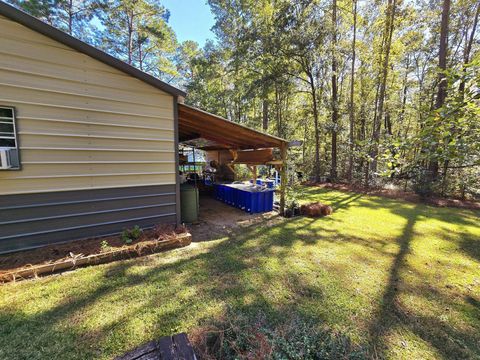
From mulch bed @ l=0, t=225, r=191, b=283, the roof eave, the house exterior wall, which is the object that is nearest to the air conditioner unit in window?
the house exterior wall

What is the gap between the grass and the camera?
6.72 feet

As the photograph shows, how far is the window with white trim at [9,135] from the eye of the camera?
3084 millimetres

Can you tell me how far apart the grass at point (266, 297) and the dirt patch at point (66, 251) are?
33 centimetres

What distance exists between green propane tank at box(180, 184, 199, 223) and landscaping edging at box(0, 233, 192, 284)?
1.27m

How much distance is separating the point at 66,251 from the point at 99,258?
0.58 meters

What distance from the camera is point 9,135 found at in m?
3.15

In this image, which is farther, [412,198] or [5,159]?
[412,198]

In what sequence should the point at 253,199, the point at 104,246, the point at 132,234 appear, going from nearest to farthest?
the point at 104,246
the point at 132,234
the point at 253,199

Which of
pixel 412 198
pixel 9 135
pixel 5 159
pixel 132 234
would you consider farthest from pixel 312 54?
pixel 5 159

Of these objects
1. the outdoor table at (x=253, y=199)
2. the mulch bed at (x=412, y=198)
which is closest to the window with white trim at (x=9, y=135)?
the outdoor table at (x=253, y=199)

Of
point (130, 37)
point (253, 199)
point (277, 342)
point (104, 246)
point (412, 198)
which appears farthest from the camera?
point (130, 37)

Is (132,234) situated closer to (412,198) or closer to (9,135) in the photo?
(9,135)

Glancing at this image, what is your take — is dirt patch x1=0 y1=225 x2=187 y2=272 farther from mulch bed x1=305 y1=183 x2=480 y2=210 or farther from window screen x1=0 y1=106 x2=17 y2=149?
mulch bed x1=305 y1=183 x2=480 y2=210

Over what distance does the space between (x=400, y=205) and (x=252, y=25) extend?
467 inches
